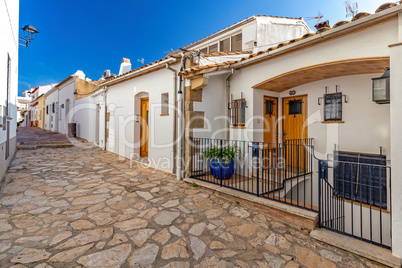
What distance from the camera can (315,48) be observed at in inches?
161

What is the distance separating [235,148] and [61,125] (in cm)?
1614

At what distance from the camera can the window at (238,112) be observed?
5.80m

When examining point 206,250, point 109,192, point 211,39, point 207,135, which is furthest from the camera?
point 211,39

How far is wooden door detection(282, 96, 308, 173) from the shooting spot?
611cm

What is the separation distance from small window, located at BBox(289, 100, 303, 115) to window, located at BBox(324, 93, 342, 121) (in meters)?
0.76

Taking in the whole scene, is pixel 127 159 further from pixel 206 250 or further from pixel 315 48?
pixel 315 48

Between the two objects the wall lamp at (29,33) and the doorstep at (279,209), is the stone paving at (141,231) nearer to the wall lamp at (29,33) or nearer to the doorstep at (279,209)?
the doorstep at (279,209)

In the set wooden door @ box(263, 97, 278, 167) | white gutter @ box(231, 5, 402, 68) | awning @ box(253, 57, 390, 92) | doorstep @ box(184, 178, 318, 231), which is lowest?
doorstep @ box(184, 178, 318, 231)

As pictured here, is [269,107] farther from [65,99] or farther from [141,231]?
[65,99]

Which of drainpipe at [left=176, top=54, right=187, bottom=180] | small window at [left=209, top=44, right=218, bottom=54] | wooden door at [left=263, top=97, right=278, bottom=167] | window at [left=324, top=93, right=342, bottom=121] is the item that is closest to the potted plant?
drainpipe at [left=176, top=54, right=187, bottom=180]

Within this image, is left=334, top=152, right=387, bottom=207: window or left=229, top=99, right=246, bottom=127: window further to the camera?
left=229, top=99, right=246, bottom=127: window

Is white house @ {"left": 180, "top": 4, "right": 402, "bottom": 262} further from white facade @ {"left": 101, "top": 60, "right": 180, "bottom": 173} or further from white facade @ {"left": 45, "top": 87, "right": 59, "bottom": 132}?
white facade @ {"left": 45, "top": 87, "right": 59, "bottom": 132}

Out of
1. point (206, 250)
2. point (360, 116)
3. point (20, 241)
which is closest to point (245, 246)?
point (206, 250)

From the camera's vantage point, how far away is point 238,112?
19.5 feet
